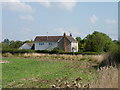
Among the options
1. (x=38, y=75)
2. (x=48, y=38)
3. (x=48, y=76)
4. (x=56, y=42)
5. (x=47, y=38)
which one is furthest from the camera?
(x=47, y=38)

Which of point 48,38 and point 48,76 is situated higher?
point 48,38

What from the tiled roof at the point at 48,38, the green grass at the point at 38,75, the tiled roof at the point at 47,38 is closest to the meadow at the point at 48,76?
the green grass at the point at 38,75

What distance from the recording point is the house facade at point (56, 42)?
63188 mm

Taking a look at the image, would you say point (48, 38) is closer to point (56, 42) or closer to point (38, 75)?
point (56, 42)

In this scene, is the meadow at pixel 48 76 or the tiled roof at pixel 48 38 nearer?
the meadow at pixel 48 76

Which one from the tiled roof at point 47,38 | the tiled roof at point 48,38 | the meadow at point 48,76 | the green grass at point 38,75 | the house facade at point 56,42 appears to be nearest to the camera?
the meadow at point 48,76

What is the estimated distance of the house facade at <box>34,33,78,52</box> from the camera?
63188 millimetres

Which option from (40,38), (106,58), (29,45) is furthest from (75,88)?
(29,45)

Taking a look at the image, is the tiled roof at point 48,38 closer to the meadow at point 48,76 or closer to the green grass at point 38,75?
the meadow at point 48,76

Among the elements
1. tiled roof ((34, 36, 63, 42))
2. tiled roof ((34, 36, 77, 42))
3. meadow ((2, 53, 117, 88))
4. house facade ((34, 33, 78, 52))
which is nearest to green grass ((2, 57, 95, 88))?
meadow ((2, 53, 117, 88))

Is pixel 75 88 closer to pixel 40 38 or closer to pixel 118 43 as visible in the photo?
pixel 118 43

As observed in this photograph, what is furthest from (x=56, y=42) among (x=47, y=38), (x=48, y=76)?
(x=48, y=76)

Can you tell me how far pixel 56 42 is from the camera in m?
65.2

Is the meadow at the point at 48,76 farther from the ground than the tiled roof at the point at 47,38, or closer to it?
closer to it
